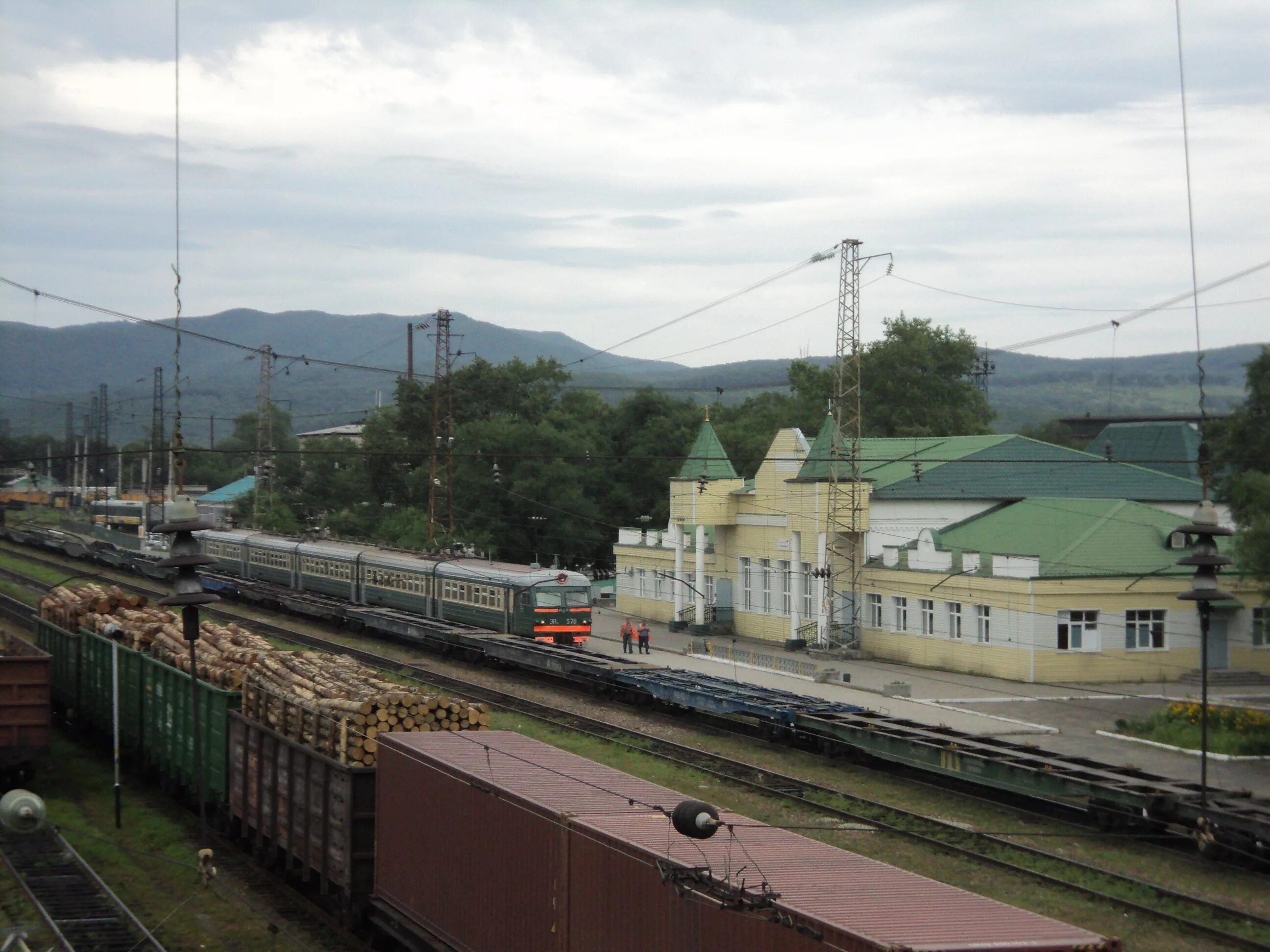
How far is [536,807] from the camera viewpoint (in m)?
10.5

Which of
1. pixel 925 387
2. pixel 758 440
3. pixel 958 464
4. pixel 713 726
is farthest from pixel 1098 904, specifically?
pixel 925 387

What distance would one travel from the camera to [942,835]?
1867 cm

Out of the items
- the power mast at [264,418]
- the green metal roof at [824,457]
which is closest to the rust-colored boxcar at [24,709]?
the green metal roof at [824,457]

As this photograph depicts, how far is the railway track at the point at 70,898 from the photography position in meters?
13.8

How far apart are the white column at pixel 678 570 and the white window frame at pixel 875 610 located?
9.80 m

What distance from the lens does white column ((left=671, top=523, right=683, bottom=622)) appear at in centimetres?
5419

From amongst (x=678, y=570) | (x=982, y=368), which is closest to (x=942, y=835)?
(x=678, y=570)

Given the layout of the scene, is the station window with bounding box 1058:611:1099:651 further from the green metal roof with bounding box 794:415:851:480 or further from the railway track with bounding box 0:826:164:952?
the railway track with bounding box 0:826:164:952

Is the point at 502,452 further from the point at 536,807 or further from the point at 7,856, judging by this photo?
the point at 536,807

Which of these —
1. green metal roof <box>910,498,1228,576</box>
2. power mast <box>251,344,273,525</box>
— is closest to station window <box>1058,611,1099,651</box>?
green metal roof <box>910,498,1228,576</box>

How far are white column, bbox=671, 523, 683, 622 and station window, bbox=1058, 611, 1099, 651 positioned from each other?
720 inches

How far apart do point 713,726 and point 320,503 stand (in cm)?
7880

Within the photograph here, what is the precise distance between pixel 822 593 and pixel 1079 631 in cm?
1053

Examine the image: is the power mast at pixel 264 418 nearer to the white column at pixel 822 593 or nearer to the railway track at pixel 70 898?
the white column at pixel 822 593
